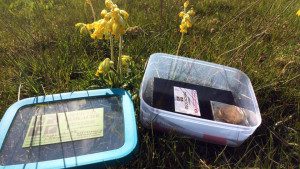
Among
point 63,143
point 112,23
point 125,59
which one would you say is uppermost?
point 112,23

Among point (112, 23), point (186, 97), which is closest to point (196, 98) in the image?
point (186, 97)

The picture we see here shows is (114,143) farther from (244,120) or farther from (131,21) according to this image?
(131,21)

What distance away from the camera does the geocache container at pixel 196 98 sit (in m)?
1.75

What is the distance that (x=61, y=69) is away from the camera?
7.45 feet

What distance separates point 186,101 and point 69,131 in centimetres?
71

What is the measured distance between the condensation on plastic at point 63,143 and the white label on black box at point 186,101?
354mm

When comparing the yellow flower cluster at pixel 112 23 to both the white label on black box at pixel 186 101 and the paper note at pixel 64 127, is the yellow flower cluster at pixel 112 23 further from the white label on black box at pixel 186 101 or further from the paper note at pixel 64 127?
the white label on black box at pixel 186 101

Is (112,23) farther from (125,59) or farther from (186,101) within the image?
(186,101)

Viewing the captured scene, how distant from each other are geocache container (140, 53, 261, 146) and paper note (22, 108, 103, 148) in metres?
0.28

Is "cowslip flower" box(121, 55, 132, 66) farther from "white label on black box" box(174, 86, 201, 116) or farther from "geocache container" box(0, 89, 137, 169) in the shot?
"white label on black box" box(174, 86, 201, 116)

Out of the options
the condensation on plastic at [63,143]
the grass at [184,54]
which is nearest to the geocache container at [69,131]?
the condensation on plastic at [63,143]

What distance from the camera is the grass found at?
178cm

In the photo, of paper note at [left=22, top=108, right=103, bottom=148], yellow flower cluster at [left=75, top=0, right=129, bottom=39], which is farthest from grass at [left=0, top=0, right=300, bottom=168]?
yellow flower cluster at [left=75, top=0, right=129, bottom=39]

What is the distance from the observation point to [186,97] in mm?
1983
